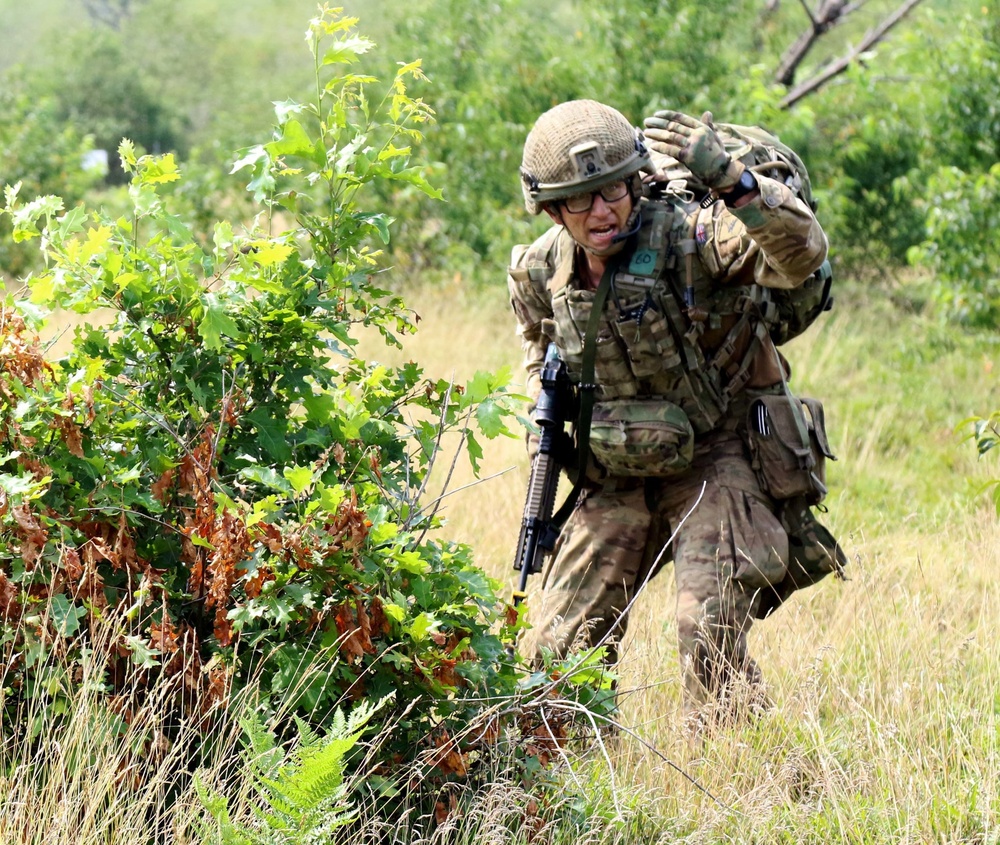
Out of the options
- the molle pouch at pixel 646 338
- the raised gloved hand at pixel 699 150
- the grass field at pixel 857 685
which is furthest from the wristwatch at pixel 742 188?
the grass field at pixel 857 685

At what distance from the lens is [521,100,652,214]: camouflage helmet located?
12.6 feet

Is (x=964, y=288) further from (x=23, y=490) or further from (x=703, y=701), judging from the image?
(x=23, y=490)

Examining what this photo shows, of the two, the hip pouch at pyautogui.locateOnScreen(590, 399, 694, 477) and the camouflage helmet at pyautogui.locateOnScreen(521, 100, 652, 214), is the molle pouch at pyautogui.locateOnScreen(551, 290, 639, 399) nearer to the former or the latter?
the hip pouch at pyautogui.locateOnScreen(590, 399, 694, 477)

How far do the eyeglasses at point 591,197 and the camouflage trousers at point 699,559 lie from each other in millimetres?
879

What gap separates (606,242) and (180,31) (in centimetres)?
5209

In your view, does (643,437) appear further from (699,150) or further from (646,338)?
(699,150)

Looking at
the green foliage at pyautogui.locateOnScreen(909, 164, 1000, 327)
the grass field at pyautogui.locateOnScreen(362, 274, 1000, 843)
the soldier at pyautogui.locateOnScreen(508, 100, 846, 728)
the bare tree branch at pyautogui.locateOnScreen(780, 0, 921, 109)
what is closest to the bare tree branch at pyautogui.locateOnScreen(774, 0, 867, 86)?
the bare tree branch at pyautogui.locateOnScreen(780, 0, 921, 109)

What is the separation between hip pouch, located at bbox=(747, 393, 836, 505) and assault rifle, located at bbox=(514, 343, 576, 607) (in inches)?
23.8

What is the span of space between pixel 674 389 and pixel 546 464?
488 mm

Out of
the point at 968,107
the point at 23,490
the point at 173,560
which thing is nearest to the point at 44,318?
the point at 23,490

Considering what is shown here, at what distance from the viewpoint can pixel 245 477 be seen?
3211mm

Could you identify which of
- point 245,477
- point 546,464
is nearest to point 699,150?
point 546,464

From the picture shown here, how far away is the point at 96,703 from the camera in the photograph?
3.01 m

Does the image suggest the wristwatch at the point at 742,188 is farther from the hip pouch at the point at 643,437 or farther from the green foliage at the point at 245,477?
the green foliage at the point at 245,477
